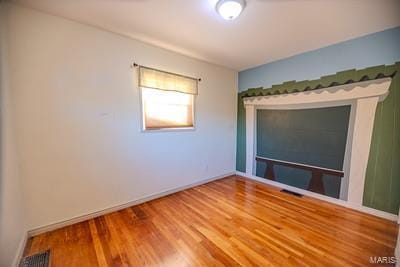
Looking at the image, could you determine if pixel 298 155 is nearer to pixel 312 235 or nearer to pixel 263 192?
pixel 263 192

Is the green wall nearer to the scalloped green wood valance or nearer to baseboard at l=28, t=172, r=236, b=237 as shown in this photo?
the scalloped green wood valance

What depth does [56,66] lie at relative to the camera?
1.91 meters

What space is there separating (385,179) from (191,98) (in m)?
3.00

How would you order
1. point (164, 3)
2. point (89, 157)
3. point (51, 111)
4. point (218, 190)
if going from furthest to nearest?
point (218, 190)
point (89, 157)
point (51, 111)
point (164, 3)

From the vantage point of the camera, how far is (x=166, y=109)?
2.90 metres

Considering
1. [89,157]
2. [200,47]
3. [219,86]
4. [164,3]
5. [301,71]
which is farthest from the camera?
[219,86]

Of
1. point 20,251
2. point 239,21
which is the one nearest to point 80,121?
point 20,251

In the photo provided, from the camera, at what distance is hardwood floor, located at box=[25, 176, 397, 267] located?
1587mm

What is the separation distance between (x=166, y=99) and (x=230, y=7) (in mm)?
1645

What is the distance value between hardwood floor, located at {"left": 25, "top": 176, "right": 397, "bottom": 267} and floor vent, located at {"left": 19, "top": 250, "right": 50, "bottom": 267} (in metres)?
0.06

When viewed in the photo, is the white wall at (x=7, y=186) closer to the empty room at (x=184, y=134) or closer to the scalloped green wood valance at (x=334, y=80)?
the empty room at (x=184, y=134)

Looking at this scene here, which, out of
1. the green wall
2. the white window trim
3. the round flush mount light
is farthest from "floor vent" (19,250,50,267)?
the green wall

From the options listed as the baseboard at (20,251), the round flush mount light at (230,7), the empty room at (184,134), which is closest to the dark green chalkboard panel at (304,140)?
the empty room at (184,134)

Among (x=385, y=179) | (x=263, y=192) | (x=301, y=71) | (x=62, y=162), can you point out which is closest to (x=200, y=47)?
(x=301, y=71)
